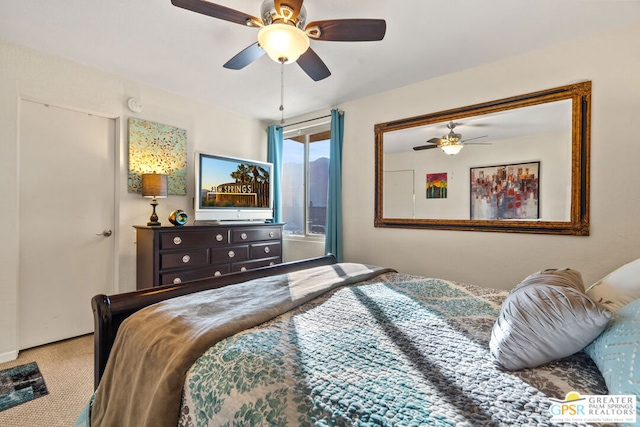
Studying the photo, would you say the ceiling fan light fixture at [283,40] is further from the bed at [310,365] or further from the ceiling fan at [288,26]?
the bed at [310,365]

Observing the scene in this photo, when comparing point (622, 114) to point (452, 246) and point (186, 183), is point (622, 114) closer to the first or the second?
point (452, 246)

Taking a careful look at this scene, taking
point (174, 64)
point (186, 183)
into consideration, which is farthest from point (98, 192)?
point (174, 64)

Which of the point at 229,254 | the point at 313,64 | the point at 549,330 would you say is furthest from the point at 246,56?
the point at 549,330

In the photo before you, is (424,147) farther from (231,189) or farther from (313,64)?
(231,189)

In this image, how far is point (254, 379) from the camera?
82cm

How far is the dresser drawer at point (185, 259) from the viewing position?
2.76 metres

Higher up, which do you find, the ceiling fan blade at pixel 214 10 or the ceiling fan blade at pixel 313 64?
the ceiling fan blade at pixel 214 10

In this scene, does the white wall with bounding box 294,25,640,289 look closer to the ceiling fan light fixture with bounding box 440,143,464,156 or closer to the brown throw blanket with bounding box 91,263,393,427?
the ceiling fan light fixture with bounding box 440,143,464,156

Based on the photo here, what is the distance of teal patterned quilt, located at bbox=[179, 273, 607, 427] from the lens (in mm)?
676

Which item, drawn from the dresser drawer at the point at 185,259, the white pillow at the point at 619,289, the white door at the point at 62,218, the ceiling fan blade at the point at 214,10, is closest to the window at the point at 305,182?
the dresser drawer at the point at 185,259

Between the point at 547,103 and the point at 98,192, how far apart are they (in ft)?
13.8

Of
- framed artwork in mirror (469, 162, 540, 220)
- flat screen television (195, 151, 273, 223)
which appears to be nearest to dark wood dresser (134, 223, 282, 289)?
flat screen television (195, 151, 273, 223)

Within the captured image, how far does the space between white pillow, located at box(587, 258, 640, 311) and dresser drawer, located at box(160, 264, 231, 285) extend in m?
2.65

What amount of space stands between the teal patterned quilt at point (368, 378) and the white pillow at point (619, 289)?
31 centimetres
